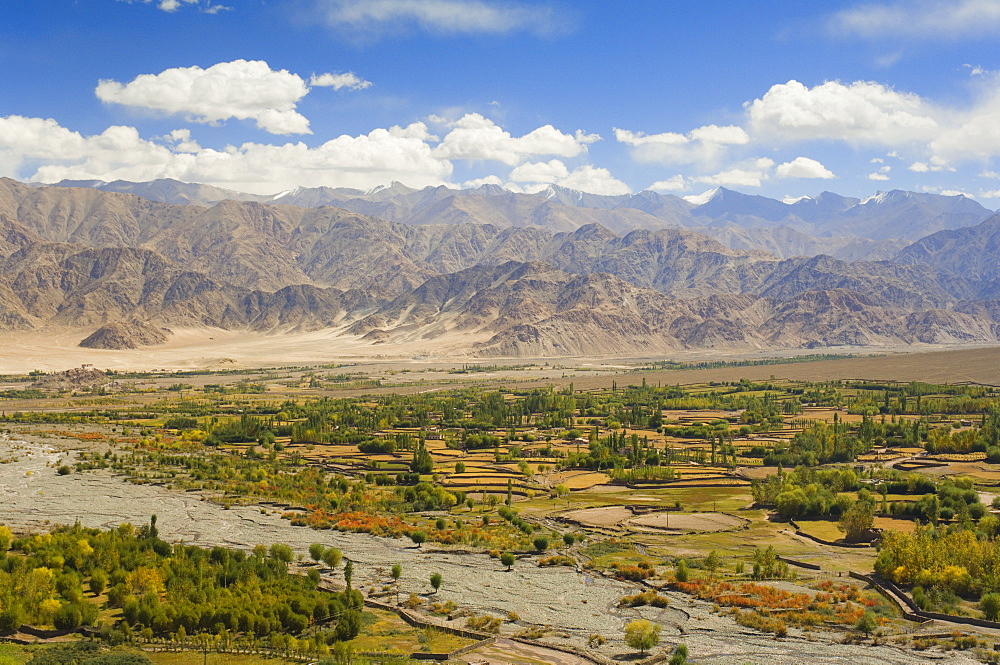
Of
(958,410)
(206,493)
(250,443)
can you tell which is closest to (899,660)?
(206,493)

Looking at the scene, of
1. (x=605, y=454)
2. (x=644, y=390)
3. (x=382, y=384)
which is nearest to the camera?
(x=605, y=454)

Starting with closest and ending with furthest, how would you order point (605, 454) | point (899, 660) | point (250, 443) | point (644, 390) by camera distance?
point (899, 660)
point (605, 454)
point (250, 443)
point (644, 390)

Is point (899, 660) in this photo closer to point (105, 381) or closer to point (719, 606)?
point (719, 606)

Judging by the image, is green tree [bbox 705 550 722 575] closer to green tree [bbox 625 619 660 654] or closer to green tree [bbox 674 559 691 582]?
green tree [bbox 674 559 691 582]

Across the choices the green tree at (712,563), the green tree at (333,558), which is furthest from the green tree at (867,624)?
the green tree at (333,558)

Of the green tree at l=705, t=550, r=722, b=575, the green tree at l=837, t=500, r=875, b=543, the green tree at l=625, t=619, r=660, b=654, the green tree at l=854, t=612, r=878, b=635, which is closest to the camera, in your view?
the green tree at l=625, t=619, r=660, b=654

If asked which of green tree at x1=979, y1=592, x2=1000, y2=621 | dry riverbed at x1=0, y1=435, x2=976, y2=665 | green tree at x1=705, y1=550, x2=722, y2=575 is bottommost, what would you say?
dry riverbed at x1=0, y1=435, x2=976, y2=665

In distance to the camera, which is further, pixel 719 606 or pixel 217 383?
pixel 217 383

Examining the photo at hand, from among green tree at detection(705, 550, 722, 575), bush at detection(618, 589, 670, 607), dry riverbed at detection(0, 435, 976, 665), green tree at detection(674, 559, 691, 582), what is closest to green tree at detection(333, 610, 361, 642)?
dry riverbed at detection(0, 435, 976, 665)
